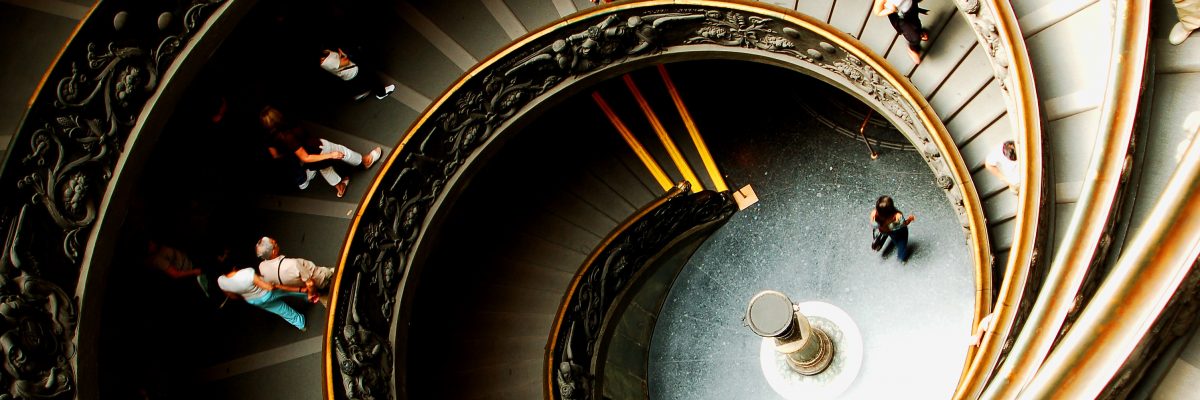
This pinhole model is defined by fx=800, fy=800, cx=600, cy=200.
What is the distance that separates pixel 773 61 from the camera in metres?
10.3

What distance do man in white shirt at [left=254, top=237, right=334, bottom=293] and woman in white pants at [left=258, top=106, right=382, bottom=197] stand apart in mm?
1072

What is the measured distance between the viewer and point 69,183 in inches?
312

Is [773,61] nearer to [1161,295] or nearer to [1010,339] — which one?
[1010,339]

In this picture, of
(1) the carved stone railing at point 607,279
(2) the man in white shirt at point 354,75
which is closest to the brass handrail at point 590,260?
(1) the carved stone railing at point 607,279

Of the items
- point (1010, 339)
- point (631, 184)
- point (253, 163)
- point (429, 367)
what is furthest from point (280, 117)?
point (1010, 339)

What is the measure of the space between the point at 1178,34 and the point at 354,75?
8.58 meters

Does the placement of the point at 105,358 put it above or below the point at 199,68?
below

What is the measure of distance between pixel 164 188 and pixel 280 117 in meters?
1.47

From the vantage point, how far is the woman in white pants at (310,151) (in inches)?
375

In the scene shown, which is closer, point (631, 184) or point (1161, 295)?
point (1161, 295)

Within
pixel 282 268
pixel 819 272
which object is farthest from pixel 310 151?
pixel 819 272

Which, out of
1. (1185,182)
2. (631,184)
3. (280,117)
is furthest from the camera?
(631,184)

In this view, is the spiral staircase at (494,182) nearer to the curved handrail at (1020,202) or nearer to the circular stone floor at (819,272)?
the curved handrail at (1020,202)

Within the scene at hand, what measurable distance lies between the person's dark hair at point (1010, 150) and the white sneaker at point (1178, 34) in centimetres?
209
